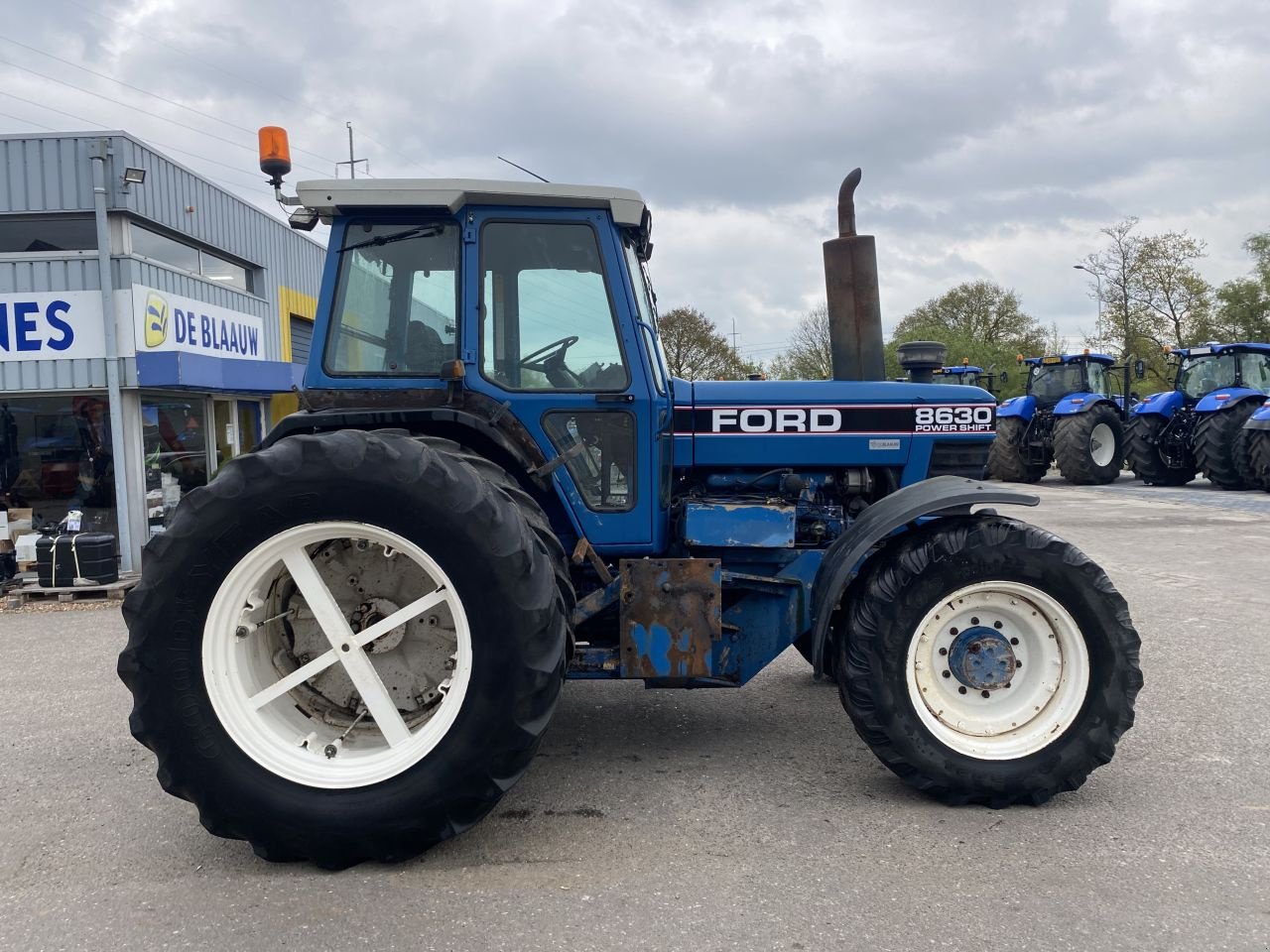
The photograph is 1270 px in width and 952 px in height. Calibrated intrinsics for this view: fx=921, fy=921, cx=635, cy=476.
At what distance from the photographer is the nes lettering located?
13.0 ft

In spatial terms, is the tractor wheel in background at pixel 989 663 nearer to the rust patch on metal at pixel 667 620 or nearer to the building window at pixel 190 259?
the rust patch on metal at pixel 667 620

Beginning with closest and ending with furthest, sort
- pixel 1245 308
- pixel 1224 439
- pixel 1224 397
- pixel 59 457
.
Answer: pixel 59 457 → pixel 1224 439 → pixel 1224 397 → pixel 1245 308

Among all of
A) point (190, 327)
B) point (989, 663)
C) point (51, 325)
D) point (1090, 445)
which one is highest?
point (190, 327)

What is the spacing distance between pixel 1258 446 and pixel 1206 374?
3.08 metres

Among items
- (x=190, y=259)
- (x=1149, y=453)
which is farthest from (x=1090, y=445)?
(x=190, y=259)

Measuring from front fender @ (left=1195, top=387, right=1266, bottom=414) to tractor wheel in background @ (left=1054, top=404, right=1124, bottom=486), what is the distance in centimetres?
193

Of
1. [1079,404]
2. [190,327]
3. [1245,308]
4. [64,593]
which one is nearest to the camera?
[64,593]

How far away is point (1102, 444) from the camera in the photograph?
17.5m

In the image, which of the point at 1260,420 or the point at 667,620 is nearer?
the point at 667,620

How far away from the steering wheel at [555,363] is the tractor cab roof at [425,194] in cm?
54

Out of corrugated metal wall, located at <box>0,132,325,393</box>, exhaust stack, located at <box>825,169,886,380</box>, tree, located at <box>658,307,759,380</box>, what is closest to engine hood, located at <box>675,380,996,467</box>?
exhaust stack, located at <box>825,169,886,380</box>

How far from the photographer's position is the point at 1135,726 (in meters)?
4.17

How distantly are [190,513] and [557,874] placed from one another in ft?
5.40

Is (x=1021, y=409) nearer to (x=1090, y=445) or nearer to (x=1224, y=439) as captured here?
(x=1090, y=445)
